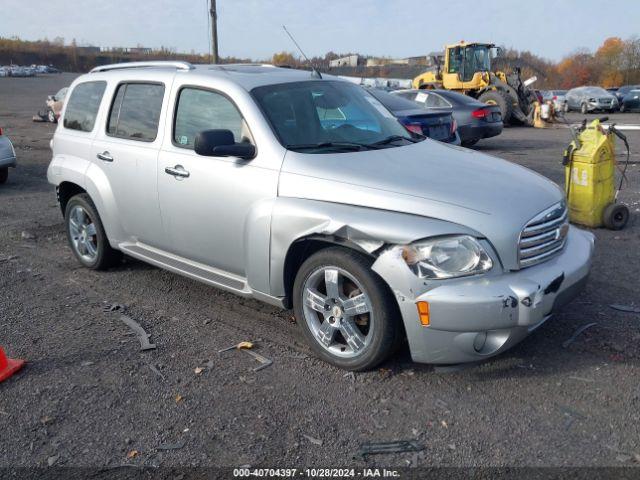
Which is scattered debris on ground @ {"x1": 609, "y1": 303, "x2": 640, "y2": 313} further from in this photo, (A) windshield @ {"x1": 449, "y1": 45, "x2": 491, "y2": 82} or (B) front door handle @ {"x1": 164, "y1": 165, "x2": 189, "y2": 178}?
(A) windshield @ {"x1": 449, "y1": 45, "x2": 491, "y2": 82}

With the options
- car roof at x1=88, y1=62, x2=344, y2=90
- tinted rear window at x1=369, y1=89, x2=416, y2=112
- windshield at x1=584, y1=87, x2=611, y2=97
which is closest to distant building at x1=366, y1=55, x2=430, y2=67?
windshield at x1=584, y1=87, x2=611, y2=97

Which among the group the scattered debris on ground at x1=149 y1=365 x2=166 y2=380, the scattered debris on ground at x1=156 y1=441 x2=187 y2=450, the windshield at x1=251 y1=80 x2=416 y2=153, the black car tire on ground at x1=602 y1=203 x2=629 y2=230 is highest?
the windshield at x1=251 y1=80 x2=416 y2=153

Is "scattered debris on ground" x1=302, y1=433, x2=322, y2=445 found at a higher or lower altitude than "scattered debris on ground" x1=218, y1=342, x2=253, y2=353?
lower

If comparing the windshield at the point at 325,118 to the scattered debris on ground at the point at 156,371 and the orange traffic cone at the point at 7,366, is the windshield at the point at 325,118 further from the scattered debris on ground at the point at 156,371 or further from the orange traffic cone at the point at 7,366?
the orange traffic cone at the point at 7,366

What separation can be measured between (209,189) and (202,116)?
630mm

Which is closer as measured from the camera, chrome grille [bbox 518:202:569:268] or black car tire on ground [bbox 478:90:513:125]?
chrome grille [bbox 518:202:569:268]

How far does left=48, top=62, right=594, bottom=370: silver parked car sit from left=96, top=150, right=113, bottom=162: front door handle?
0.06 ft

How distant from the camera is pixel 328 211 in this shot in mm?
3852

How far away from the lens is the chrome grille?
12.1 feet

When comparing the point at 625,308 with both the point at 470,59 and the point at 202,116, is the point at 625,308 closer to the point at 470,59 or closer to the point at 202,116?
the point at 202,116

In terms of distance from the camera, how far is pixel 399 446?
10.5ft

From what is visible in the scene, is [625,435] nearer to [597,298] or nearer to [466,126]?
[597,298]

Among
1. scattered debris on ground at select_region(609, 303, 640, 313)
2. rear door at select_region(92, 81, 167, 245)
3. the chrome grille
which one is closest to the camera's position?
the chrome grille

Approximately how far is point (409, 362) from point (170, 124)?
2577 millimetres
